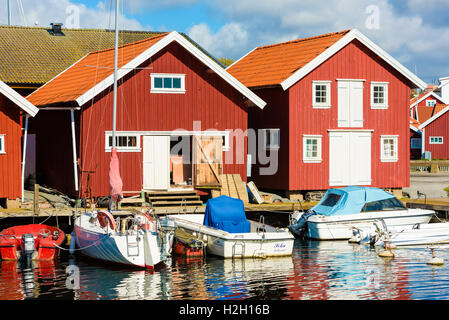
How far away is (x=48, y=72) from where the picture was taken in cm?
4103

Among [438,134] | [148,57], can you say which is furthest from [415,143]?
[148,57]

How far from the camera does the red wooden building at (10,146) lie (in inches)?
1165

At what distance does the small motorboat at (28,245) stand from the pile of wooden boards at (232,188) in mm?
8599

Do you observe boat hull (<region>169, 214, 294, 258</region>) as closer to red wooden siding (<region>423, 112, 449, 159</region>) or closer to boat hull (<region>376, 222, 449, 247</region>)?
boat hull (<region>376, 222, 449, 247</region>)

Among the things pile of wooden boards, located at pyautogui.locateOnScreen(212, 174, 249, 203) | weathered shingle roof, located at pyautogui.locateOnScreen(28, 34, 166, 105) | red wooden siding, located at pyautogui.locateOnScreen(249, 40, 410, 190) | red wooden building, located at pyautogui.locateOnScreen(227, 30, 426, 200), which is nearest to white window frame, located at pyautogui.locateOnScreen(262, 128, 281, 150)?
red wooden building, located at pyautogui.locateOnScreen(227, 30, 426, 200)

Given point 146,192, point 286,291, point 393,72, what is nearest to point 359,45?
point 393,72

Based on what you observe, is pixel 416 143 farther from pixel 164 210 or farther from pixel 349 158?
pixel 164 210

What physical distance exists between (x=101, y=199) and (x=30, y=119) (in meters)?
7.79

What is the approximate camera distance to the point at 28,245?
82.4 feet

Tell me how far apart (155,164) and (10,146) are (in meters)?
5.99

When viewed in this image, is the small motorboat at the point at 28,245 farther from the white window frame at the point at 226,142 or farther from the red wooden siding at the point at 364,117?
the red wooden siding at the point at 364,117

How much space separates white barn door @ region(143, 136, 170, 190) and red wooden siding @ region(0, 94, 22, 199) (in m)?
5.21
